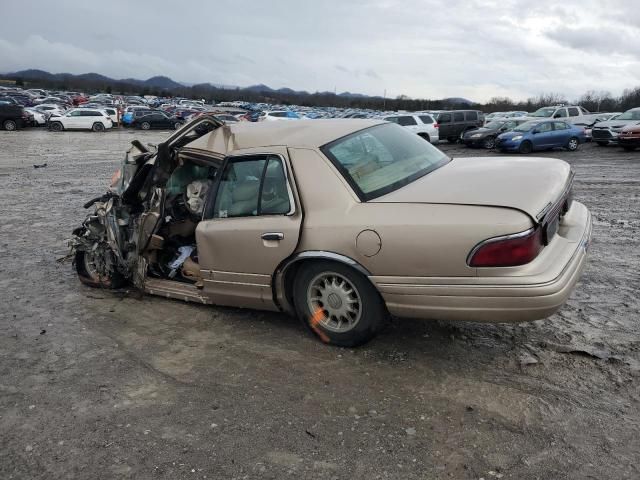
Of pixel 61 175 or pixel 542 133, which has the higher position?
pixel 542 133

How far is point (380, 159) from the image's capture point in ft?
13.5

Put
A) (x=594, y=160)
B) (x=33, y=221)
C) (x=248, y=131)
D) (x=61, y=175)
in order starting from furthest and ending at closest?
(x=594, y=160) → (x=61, y=175) → (x=33, y=221) → (x=248, y=131)

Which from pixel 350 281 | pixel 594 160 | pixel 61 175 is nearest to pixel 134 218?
pixel 350 281

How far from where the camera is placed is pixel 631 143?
18438 millimetres

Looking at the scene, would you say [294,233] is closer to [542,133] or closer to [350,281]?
[350,281]

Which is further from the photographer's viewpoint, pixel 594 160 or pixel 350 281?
pixel 594 160

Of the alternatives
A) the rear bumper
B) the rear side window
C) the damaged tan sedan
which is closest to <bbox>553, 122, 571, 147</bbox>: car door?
the rear side window

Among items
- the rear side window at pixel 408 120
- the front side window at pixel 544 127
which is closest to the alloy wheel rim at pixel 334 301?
the front side window at pixel 544 127

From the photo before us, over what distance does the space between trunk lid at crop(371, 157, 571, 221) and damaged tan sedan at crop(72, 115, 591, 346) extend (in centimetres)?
1

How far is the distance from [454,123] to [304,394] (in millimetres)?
25310

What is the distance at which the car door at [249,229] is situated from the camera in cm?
393

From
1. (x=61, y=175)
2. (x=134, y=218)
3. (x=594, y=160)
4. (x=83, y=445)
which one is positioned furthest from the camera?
(x=594, y=160)

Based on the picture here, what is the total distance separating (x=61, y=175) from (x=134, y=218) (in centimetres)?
1185

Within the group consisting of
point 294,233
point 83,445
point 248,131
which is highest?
point 248,131
